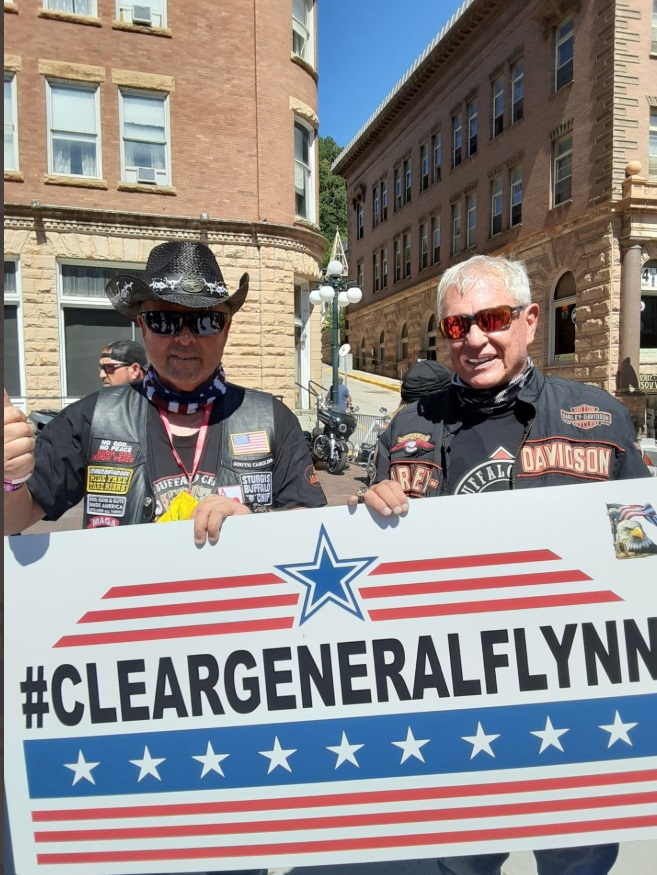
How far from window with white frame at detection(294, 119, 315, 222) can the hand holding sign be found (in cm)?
1495

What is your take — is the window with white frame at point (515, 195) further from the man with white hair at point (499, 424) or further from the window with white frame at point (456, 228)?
the man with white hair at point (499, 424)

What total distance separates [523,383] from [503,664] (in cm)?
94

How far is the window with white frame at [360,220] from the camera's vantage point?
39.3 meters

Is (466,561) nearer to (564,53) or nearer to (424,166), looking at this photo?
(564,53)

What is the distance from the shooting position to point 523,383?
2145mm

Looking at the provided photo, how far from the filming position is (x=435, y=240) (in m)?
29.9

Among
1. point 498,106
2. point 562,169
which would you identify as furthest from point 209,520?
point 498,106

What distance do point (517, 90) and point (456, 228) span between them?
20.6ft

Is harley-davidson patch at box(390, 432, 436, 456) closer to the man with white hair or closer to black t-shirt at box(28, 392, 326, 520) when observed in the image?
the man with white hair

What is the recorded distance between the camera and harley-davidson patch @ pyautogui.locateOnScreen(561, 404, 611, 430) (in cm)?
205

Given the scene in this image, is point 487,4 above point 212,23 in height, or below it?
above

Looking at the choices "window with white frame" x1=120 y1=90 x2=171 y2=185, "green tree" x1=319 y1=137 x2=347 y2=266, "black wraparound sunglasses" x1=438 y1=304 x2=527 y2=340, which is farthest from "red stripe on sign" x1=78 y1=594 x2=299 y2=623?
"green tree" x1=319 y1=137 x2=347 y2=266

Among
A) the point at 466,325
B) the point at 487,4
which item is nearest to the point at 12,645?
the point at 466,325

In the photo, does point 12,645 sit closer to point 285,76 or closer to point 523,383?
point 523,383
